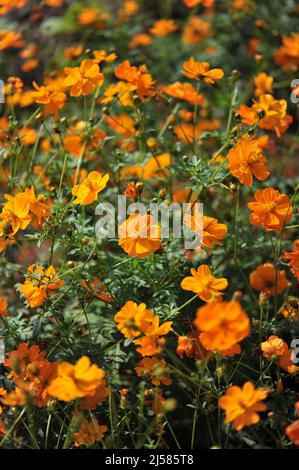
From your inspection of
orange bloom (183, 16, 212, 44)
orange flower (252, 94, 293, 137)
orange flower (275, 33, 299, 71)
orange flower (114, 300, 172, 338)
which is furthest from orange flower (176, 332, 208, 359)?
orange bloom (183, 16, 212, 44)

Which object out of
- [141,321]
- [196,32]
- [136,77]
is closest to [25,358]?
[141,321]

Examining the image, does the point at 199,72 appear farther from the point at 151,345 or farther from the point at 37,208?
→ the point at 151,345

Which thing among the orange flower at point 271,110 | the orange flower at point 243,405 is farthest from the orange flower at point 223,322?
the orange flower at point 271,110

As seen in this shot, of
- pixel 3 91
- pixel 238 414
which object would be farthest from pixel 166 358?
pixel 3 91

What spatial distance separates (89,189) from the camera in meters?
1.79

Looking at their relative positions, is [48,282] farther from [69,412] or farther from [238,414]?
[238,414]

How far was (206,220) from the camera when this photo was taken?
5.70 feet

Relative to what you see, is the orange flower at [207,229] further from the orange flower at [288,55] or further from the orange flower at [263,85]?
the orange flower at [288,55]

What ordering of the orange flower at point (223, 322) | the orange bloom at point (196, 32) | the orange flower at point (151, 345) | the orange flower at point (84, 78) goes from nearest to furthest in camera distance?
the orange flower at point (223, 322) → the orange flower at point (151, 345) → the orange flower at point (84, 78) → the orange bloom at point (196, 32)

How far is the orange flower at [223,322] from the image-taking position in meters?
1.31

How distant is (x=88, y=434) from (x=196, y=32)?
2671mm

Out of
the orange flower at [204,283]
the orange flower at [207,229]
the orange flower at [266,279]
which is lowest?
the orange flower at [266,279]

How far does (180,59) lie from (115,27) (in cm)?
43

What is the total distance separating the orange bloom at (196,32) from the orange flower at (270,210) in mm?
2060
